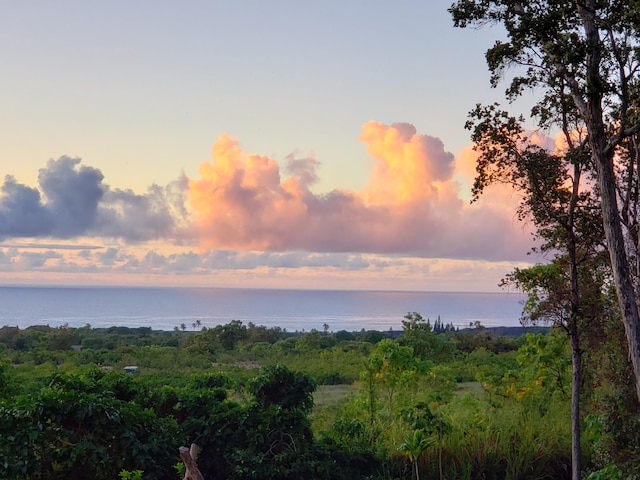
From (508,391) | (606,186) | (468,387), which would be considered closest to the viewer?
(606,186)

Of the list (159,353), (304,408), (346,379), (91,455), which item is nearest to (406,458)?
(304,408)

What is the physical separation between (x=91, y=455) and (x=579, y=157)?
5.56 m

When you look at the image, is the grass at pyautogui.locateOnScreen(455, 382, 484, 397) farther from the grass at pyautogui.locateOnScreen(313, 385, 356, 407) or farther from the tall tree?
the tall tree

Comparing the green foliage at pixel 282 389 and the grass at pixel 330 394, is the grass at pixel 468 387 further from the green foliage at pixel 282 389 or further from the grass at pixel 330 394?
the green foliage at pixel 282 389

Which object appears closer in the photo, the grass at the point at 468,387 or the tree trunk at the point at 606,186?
the tree trunk at the point at 606,186

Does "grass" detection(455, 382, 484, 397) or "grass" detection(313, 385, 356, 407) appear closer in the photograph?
"grass" detection(313, 385, 356, 407)

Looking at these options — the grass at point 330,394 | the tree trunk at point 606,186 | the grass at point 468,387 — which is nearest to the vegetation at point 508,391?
the tree trunk at point 606,186

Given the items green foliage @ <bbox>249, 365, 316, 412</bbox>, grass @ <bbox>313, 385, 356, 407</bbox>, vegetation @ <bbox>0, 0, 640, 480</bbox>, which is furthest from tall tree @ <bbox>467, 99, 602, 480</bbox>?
grass @ <bbox>313, 385, 356, 407</bbox>

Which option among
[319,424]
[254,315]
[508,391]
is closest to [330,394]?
[319,424]

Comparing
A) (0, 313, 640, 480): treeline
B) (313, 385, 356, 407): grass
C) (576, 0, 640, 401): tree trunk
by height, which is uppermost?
(576, 0, 640, 401): tree trunk

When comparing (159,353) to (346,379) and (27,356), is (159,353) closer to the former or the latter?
(27,356)

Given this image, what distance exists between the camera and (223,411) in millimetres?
7621

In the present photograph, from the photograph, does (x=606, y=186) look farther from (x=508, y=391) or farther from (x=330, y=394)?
(x=330, y=394)

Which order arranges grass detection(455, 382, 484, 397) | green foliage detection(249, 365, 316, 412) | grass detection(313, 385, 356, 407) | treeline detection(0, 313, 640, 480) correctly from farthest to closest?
grass detection(455, 382, 484, 397), grass detection(313, 385, 356, 407), green foliage detection(249, 365, 316, 412), treeline detection(0, 313, 640, 480)
